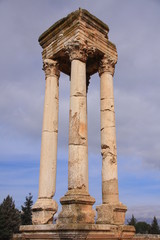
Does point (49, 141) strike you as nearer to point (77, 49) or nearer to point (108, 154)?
point (108, 154)

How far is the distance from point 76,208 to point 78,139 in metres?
3.60

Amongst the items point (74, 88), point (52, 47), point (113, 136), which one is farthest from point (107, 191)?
point (52, 47)

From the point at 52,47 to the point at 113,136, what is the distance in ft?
24.0

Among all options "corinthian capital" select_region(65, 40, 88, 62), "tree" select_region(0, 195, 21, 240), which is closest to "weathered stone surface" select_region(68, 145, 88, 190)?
"corinthian capital" select_region(65, 40, 88, 62)

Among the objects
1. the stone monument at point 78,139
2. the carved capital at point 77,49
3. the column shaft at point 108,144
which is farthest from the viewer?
the carved capital at point 77,49

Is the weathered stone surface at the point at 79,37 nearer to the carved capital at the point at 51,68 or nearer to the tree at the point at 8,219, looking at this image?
the carved capital at the point at 51,68

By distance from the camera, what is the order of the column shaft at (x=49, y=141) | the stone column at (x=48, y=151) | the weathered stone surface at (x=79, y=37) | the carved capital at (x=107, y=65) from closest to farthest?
the stone column at (x=48, y=151)
the column shaft at (x=49, y=141)
the weathered stone surface at (x=79, y=37)
the carved capital at (x=107, y=65)

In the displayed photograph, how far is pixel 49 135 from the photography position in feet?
56.3

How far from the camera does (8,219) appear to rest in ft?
208

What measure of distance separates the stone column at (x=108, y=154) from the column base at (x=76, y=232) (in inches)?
27.8

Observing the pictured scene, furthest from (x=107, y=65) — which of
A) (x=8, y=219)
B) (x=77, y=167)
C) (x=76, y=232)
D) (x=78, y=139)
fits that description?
(x=8, y=219)

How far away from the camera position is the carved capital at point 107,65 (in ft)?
61.2

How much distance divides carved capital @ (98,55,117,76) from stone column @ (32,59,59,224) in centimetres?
303

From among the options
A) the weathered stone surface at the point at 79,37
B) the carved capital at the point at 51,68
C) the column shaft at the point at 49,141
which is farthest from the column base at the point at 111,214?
the weathered stone surface at the point at 79,37
